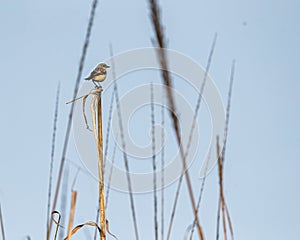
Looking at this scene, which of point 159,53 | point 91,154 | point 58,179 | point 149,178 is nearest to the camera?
point 159,53

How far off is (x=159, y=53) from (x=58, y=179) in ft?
1.28

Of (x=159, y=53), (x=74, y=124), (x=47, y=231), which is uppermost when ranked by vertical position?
(x=74, y=124)

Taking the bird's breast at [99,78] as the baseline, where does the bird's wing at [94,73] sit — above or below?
above

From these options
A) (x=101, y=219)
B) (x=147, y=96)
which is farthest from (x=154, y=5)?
(x=147, y=96)

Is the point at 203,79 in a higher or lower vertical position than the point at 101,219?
higher

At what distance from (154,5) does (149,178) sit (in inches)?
23.9

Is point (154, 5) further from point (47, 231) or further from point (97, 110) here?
point (47, 231)

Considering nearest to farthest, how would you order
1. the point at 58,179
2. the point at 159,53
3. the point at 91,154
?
the point at 159,53 → the point at 58,179 → the point at 91,154

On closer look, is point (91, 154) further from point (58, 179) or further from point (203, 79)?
point (203, 79)

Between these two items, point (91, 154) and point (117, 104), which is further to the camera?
point (117, 104)

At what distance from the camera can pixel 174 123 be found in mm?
768

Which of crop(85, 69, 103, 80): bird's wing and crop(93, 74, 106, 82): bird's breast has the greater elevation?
crop(85, 69, 103, 80): bird's wing

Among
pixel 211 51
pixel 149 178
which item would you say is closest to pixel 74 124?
pixel 149 178

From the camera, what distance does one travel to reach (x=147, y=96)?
1.30 metres
